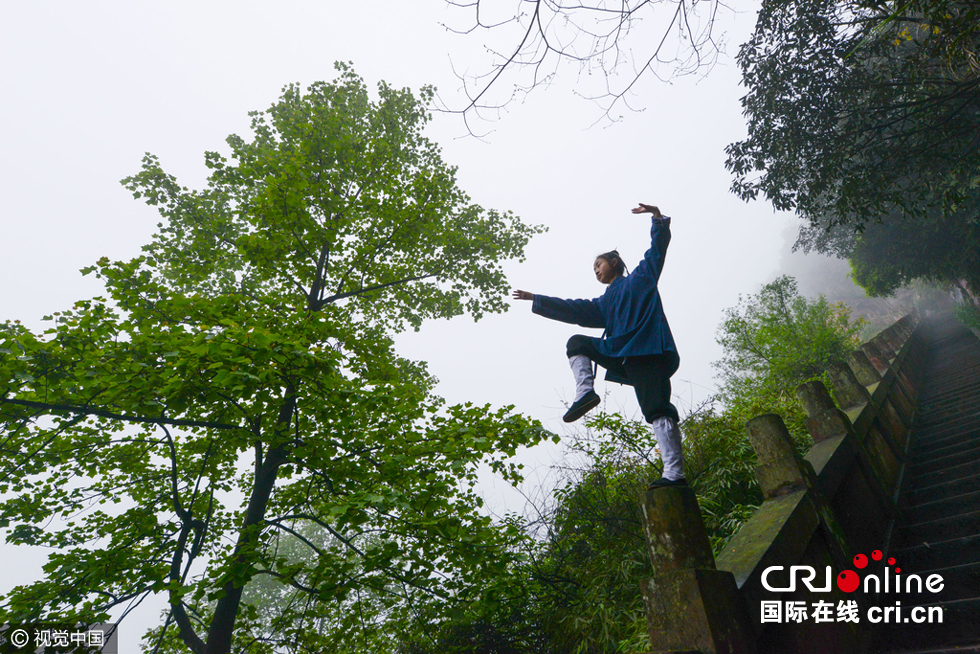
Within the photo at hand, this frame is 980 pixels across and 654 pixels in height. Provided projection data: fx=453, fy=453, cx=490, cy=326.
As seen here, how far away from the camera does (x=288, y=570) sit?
12.2 feet

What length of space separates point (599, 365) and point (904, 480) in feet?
14.3

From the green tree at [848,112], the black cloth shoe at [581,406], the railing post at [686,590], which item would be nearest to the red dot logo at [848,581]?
the railing post at [686,590]

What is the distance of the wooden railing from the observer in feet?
6.31

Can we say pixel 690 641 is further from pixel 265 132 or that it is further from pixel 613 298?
pixel 265 132

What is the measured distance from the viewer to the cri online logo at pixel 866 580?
247 centimetres

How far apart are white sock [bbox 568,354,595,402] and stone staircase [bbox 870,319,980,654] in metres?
2.26

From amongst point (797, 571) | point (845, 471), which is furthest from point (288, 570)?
point (845, 471)

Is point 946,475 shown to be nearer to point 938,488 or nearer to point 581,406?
point 938,488

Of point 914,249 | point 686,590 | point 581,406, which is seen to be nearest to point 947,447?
point 581,406

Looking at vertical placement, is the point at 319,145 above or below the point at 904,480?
above

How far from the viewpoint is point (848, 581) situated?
9.18 ft

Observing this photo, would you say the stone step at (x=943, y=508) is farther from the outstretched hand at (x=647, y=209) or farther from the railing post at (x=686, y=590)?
the outstretched hand at (x=647, y=209)

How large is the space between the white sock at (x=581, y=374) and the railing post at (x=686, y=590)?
732 mm

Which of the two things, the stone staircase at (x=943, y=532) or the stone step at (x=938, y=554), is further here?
the stone step at (x=938, y=554)
